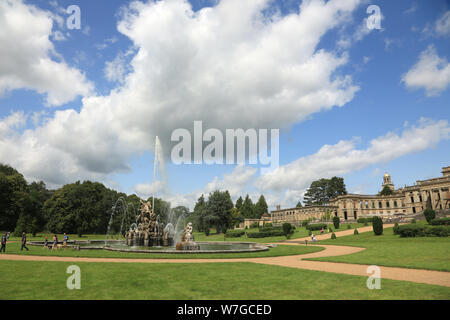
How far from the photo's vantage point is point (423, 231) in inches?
1454

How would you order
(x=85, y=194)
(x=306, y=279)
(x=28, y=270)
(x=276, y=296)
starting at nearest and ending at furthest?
(x=276, y=296) → (x=306, y=279) → (x=28, y=270) → (x=85, y=194)

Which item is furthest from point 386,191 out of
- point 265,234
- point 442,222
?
point 265,234

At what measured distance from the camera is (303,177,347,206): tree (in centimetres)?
13262

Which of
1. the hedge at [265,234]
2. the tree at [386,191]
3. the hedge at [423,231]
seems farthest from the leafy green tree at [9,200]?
the tree at [386,191]

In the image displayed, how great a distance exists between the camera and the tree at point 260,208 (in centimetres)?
13250

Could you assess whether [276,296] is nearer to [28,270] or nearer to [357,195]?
[28,270]

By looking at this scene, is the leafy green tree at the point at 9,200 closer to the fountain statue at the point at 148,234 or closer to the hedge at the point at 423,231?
the fountain statue at the point at 148,234

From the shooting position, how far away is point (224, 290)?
1045cm

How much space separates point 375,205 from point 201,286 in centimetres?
12146

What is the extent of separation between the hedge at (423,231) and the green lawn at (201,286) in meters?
31.2

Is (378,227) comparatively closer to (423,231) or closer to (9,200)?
(423,231)

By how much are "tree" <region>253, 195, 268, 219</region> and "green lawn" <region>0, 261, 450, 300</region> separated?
12029 centimetres
